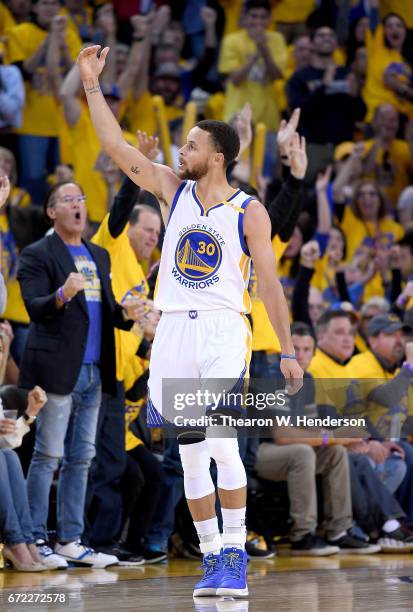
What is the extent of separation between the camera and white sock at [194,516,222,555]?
5.89 m

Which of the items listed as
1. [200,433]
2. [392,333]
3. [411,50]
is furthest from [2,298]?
[411,50]

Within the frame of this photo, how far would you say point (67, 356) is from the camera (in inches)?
294

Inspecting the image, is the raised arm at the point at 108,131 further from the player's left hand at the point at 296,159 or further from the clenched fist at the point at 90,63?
the player's left hand at the point at 296,159

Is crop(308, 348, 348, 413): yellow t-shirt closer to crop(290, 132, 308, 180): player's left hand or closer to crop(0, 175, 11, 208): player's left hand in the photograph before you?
crop(290, 132, 308, 180): player's left hand

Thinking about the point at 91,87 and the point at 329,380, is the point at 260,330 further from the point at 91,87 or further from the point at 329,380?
the point at 91,87

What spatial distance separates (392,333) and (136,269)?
261 centimetres

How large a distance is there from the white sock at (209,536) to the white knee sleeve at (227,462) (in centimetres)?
22

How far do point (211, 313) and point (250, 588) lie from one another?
149cm

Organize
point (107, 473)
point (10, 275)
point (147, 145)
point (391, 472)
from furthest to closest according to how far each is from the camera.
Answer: point (391, 472) < point (10, 275) < point (107, 473) < point (147, 145)

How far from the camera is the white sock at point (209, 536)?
5.89 meters

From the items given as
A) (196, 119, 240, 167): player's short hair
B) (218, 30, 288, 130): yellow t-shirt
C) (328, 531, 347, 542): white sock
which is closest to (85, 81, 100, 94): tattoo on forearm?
(196, 119, 240, 167): player's short hair

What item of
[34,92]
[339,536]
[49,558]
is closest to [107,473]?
[49,558]

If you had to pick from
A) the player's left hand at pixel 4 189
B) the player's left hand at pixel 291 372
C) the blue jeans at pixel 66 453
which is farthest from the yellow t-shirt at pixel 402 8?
the player's left hand at pixel 291 372

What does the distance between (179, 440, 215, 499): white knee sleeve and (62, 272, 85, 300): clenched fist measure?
156cm
